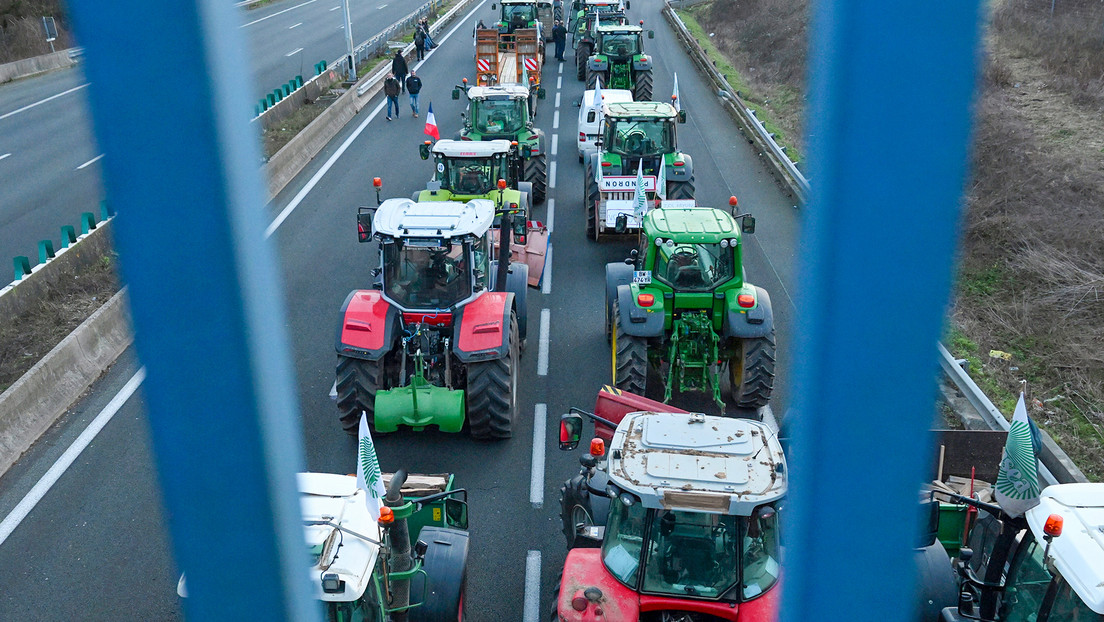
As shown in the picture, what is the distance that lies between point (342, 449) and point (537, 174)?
9.21m

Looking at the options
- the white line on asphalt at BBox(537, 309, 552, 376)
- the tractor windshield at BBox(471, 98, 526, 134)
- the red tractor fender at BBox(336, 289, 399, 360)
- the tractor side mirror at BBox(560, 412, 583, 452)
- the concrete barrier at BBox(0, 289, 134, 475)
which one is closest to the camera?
the tractor side mirror at BBox(560, 412, 583, 452)

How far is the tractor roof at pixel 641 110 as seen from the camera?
16016mm

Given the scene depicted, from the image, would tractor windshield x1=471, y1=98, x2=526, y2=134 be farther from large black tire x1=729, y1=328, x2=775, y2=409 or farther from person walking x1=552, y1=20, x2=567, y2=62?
person walking x1=552, y1=20, x2=567, y2=62

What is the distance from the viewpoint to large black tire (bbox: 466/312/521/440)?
9477 mm

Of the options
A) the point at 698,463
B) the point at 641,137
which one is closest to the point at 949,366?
the point at 698,463

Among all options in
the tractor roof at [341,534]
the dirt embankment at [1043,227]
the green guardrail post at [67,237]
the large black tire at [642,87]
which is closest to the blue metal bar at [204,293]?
the dirt embankment at [1043,227]

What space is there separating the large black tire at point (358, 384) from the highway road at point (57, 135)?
10.0 ft

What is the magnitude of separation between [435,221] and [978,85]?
915 cm

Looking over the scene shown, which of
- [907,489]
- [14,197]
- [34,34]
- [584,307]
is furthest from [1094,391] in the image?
[34,34]

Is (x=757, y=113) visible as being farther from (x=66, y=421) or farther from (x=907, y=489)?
(x=907, y=489)

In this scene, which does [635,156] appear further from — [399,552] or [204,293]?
[204,293]

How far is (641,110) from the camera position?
1619 centimetres

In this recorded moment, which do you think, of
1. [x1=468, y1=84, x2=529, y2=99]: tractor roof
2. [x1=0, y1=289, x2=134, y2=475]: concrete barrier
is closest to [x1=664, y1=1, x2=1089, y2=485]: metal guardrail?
[x1=468, y1=84, x2=529, y2=99]: tractor roof

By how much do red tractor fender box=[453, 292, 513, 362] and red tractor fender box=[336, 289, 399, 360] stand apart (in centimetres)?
72
